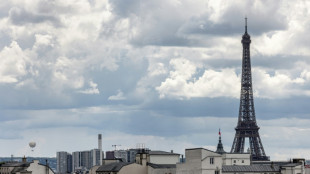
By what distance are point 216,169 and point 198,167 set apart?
13.6 ft

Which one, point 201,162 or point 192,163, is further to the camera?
point 192,163

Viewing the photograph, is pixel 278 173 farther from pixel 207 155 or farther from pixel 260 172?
pixel 207 155

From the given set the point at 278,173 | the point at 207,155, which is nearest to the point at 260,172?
the point at 278,173

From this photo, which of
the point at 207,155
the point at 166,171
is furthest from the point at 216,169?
the point at 166,171

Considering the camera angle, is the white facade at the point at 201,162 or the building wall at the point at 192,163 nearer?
the white facade at the point at 201,162

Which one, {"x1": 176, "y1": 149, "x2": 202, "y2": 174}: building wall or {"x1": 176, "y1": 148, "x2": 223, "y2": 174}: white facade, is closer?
{"x1": 176, "y1": 148, "x2": 223, "y2": 174}: white facade

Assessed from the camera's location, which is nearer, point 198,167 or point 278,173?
point 198,167

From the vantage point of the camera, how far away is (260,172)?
198250 mm

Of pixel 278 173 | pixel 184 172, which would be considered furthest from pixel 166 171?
pixel 278 173

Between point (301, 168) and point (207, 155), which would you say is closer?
Answer: point (207, 155)

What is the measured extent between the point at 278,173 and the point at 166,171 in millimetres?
24187

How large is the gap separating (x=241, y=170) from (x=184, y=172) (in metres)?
14.6

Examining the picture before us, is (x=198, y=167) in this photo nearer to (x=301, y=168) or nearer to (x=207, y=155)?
(x=207, y=155)

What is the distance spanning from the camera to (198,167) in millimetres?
184875
